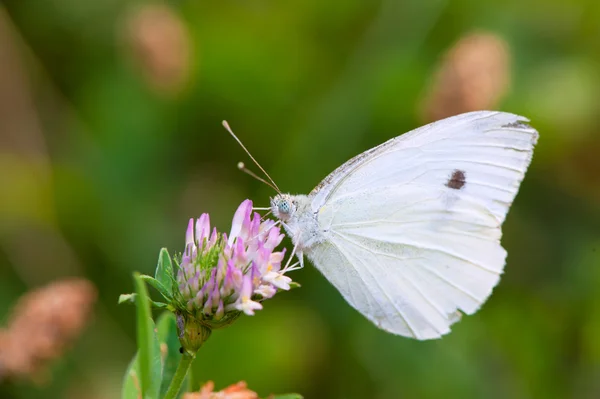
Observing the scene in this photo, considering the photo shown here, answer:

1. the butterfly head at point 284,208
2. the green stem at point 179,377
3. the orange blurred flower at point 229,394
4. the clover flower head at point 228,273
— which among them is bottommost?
the orange blurred flower at point 229,394

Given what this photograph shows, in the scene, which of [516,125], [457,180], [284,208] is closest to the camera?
[284,208]

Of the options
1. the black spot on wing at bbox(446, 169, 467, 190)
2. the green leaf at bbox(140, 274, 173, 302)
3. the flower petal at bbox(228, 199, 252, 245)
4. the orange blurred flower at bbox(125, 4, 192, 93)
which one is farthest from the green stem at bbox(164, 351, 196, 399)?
the orange blurred flower at bbox(125, 4, 192, 93)

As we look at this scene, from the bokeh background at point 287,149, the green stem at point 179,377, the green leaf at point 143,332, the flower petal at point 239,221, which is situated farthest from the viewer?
the bokeh background at point 287,149

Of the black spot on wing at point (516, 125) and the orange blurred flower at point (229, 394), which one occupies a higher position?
the orange blurred flower at point (229, 394)

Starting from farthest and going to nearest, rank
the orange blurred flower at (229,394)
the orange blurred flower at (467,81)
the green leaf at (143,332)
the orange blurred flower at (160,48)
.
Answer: the orange blurred flower at (160,48)
the orange blurred flower at (467,81)
the orange blurred flower at (229,394)
the green leaf at (143,332)

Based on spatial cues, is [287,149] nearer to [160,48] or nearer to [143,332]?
[160,48]

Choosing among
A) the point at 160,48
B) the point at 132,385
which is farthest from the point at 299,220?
the point at 160,48

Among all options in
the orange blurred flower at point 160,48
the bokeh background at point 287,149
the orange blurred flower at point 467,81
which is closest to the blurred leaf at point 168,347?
the bokeh background at point 287,149

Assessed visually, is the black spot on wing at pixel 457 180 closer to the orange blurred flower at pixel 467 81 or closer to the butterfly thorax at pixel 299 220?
the butterfly thorax at pixel 299 220

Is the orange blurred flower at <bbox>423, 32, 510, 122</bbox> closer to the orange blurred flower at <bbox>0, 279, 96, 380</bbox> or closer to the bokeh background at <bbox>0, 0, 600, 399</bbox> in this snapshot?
the bokeh background at <bbox>0, 0, 600, 399</bbox>
